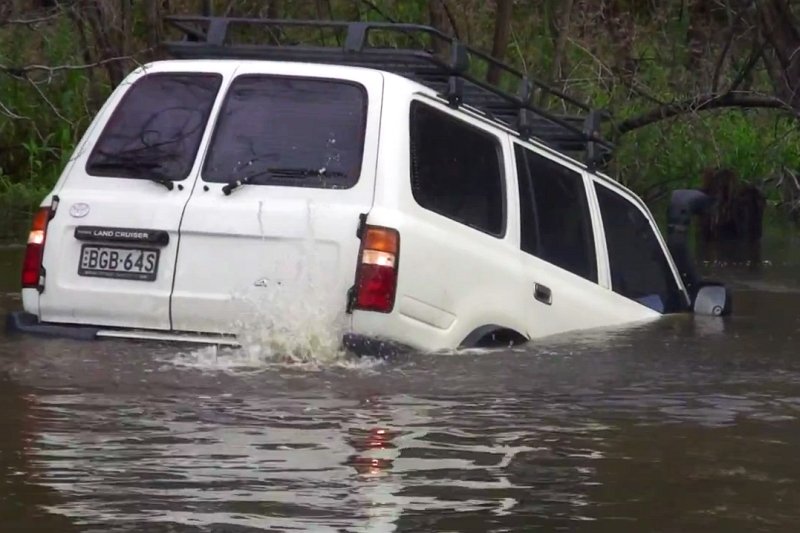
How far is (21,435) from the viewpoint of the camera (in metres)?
6.40

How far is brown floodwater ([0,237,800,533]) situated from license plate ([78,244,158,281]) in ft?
0.98

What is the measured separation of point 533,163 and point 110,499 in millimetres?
3418

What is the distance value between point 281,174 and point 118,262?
0.78 m

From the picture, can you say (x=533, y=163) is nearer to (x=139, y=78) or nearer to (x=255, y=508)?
(x=139, y=78)

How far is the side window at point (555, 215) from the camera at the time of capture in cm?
809

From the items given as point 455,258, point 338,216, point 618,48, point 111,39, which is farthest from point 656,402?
point 618,48

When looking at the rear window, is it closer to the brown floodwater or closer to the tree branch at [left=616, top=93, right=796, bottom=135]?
the brown floodwater

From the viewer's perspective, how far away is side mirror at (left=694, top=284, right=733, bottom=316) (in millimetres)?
9641

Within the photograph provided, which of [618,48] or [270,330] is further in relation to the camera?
[618,48]

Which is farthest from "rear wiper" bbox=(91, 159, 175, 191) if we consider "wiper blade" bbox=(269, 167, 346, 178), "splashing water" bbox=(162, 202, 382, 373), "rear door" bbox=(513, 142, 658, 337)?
"rear door" bbox=(513, 142, 658, 337)

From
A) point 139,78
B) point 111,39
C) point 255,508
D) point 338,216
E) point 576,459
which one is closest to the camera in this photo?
point 255,508

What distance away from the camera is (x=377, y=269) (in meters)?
7.10

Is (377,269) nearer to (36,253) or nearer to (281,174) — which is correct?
(281,174)

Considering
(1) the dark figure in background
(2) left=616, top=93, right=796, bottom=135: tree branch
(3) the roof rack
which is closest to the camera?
(3) the roof rack
